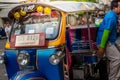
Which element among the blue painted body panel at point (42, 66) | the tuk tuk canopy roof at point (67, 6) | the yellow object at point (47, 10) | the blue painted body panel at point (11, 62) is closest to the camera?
the blue painted body panel at point (42, 66)

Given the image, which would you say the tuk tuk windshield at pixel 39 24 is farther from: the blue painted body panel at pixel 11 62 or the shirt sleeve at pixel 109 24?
the shirt sleeve at pixel 109 24

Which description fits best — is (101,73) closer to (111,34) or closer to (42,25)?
(111,34)

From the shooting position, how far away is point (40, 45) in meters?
5.74

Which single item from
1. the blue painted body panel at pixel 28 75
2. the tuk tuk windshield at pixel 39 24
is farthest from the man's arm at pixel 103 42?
the blue painted body panel at pixel 28 75

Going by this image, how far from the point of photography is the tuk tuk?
5672mm

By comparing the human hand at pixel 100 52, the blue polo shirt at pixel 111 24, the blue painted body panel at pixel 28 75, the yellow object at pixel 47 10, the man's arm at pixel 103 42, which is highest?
the yellow object at pixel 47 10

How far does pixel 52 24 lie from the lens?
6.02m

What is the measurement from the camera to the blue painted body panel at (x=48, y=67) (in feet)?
18.5

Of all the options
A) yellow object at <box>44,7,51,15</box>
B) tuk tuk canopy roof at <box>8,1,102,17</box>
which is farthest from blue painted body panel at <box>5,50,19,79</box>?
yellow object at <box>44,7,51,15</box>

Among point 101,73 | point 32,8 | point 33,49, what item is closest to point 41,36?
point 33,49

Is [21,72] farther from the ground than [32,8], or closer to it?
closer to it

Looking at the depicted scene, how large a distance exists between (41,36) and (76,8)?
0.95m

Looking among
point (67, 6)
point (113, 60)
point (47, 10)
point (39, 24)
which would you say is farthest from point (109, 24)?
point (39, 24)

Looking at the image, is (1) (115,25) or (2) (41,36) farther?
(1) (115,25)
